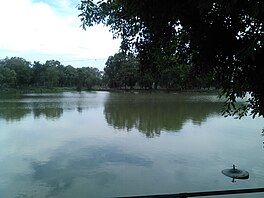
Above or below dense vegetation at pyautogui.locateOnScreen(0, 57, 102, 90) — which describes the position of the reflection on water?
below

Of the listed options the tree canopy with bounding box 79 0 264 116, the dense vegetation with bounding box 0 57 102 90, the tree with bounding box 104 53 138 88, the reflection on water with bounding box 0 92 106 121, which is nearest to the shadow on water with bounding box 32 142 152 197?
the tree canopy with bounding box 79 0 264 116

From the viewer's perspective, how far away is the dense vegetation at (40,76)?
213ft

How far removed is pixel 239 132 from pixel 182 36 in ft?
48.9

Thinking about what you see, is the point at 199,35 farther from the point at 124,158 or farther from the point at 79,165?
the point at 124,158

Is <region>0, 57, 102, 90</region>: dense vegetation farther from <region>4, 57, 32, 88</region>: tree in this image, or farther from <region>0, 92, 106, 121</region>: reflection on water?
<region>0, 92, 106, 121</region>: reflection on water

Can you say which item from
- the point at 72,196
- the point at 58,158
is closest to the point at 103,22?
the point at 72,196

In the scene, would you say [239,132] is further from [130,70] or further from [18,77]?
[18,77]

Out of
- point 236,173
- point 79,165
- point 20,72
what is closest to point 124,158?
point 79,165

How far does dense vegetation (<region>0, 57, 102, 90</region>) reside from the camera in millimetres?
64938

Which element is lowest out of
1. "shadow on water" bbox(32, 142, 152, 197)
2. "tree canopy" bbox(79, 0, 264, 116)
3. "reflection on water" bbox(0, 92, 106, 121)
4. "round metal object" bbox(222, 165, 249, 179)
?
"shadow on water" bbox(32, 142, 152, 197)

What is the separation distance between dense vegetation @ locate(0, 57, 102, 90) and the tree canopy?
208 ft

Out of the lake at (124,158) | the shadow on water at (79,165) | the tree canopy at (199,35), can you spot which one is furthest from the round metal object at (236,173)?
the tree canopy at (199,35)

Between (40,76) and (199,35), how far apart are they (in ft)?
238

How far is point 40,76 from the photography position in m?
71.9
